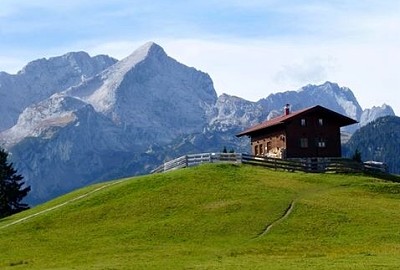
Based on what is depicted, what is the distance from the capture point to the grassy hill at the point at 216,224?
50719 millimetres

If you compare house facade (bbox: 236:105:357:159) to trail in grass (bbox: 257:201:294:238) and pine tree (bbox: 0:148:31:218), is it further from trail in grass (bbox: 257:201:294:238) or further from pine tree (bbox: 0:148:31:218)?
Answer: pine tree (bbox: 0:148:31:218)

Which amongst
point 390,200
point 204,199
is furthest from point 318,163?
point 204,199

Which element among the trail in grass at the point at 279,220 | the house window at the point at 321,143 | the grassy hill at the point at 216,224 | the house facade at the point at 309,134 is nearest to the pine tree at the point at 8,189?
the grassy hill at the point at 216,224

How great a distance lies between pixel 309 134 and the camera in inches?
3989

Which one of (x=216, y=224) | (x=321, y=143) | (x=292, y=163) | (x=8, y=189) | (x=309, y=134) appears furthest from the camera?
(x=8, y=189)

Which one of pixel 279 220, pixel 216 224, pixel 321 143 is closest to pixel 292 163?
pixel 321 143

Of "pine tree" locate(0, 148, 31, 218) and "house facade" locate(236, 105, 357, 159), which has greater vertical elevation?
"house facade" locate(236, 105, 357, 159)

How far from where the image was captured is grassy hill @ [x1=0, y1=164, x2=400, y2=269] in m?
50.7

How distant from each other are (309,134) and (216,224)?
40.8 m

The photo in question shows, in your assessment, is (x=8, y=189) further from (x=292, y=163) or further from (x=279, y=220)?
(x=279, y=220)

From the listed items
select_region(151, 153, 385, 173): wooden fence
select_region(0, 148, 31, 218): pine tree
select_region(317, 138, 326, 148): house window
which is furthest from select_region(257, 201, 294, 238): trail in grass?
select_region(0, 148, 31, 218): pine tree

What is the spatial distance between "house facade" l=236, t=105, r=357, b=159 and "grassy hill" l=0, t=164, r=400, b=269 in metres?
15.4

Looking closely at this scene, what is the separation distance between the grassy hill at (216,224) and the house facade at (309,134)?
1540 centimetres

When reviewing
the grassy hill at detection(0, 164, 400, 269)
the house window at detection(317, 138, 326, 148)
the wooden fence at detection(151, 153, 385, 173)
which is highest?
the house window at detection(317, 138, 326, 148)
